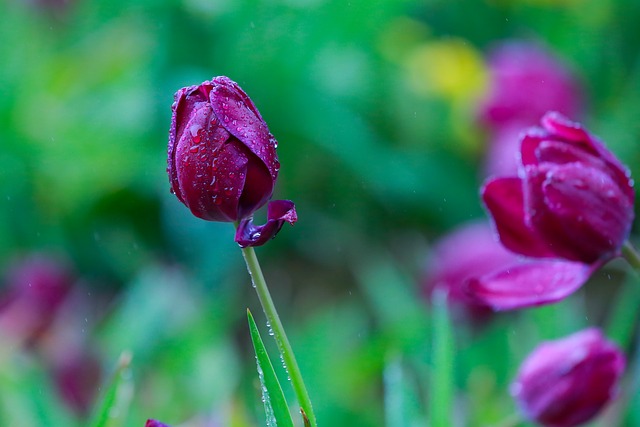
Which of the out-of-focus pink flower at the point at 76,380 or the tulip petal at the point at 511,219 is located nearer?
the tulip petal at the point at 511,219

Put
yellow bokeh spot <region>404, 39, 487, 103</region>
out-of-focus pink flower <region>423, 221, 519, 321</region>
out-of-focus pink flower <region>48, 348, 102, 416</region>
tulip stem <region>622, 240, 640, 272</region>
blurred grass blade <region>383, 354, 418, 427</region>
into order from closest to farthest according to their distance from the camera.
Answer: tulip stem <region>622, 240, 640, 272</region> → blurred grass blade <region>383, 354, 418, 427</region> → out-of-focus pink flower <region>48, 348, 102, 416</region> → out-of-focus pink flower <region>423, 221, 519, 321</region> → yellow bokeh spot <region>404, 39, 487, 103</region>

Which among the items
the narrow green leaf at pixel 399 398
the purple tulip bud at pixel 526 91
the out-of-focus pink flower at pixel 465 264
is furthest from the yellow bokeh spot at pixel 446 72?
the narrow green leaf at pixel 399 398

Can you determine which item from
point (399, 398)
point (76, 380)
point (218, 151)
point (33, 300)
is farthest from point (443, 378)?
point (33, 300)

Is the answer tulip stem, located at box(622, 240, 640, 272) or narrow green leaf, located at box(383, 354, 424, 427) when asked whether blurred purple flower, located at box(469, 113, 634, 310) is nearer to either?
tulip stem, located at box(622, 240, 640, 272)

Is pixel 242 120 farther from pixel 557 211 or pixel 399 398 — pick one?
pixel 399 398

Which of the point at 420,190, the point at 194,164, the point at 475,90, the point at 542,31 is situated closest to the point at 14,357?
the point at 194,164

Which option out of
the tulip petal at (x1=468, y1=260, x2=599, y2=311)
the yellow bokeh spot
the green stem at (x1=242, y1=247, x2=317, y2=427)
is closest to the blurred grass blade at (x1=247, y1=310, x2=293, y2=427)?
the green stem at (x1=242, y1=247, x2=317, y2=427)

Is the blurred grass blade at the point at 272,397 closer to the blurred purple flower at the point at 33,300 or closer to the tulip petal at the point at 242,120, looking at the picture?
the tulip petal at the point at 242,120
